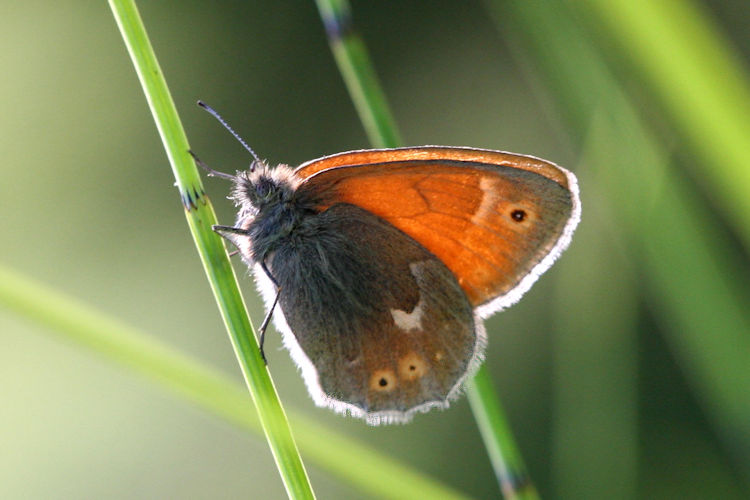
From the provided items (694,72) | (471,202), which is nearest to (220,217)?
(471,202)

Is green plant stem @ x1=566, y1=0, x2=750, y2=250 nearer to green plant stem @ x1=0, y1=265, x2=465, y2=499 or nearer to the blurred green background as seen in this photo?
green plant stem @ x1=0, y1=265, x2=465, y2=499

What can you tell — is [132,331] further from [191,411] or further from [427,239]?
[191,411]

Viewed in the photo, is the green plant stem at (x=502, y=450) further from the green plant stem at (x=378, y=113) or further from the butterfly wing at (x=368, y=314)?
the butterfly wing at (x=368, y=314)

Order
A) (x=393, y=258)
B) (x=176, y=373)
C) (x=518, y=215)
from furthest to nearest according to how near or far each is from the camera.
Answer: (x=393, y=258) → (x=518, y=215) → (x=176, y=373)

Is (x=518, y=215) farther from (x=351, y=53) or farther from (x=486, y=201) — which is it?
(x=351, y=53)

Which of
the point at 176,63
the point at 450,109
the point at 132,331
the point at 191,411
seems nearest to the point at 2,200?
the point at 176,63

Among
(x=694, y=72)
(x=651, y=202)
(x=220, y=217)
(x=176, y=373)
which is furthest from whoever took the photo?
(x=220, y=217)

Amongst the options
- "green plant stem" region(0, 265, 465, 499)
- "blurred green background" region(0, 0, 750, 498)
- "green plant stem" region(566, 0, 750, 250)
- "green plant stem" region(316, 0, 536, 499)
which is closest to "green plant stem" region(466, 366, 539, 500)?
"green plant stem" region(316, 0, 536, 499)
